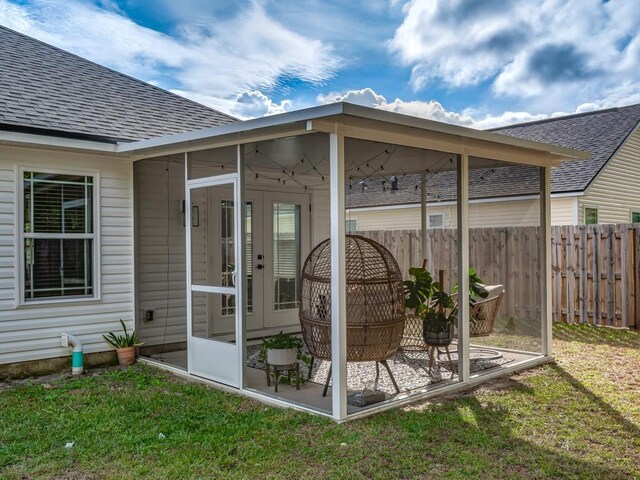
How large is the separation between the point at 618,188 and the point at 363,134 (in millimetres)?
10658

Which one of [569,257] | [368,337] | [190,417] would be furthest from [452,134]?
[569,257]

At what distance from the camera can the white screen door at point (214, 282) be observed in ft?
17.1

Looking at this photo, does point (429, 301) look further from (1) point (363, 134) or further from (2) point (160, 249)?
(2) point (160, 249)

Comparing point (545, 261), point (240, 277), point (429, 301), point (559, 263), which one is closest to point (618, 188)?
point (559, 263)

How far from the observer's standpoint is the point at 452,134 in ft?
16.0

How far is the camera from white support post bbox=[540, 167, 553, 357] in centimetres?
660

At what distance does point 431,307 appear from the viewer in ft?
19.4

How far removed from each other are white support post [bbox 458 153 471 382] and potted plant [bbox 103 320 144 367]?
3714 mm

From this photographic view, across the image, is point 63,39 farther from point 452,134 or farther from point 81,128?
point 452,134

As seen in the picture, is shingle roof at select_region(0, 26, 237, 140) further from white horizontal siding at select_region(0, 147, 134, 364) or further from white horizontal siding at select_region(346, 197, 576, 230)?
white horizontal siding at select_region(346, 197, 576, 230)

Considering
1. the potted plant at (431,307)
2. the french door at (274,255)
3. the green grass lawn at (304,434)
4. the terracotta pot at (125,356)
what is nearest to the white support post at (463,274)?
the potted plant at (431,307)

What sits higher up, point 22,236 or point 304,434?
point 22,236

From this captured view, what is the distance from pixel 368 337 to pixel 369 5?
719cm

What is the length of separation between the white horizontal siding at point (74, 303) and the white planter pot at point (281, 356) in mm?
2288
